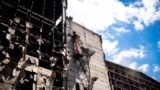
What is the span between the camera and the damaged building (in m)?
24.6

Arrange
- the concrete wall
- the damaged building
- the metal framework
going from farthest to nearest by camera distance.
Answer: the concrete wall, the damaged building, the metal framework

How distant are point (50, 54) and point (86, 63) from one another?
20.5ft

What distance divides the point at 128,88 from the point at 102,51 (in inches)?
318

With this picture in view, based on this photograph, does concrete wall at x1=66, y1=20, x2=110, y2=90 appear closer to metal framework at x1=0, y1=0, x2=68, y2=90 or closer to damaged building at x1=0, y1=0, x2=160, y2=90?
damaged building at x1=0, y1=0, x2=160, y2=90

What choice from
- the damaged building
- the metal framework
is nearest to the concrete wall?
the damaged building

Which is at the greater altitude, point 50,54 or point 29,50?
point 50,54

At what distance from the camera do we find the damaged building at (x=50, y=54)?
80.8 feet

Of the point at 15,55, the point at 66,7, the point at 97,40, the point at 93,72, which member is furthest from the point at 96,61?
the point at 15,55

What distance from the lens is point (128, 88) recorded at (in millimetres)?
36438

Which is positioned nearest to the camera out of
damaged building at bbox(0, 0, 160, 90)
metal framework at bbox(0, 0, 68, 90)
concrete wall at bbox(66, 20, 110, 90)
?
metal framework at bbox(0, 0, 68, 90)

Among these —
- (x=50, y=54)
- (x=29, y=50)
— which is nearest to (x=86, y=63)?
(x=50, y=54)

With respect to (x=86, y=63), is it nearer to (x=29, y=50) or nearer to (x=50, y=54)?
(x=50, y=54)

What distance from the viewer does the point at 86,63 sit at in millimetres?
32594

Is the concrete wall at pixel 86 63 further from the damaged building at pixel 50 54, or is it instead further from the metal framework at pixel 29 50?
the metal framework at pixel 29 50
